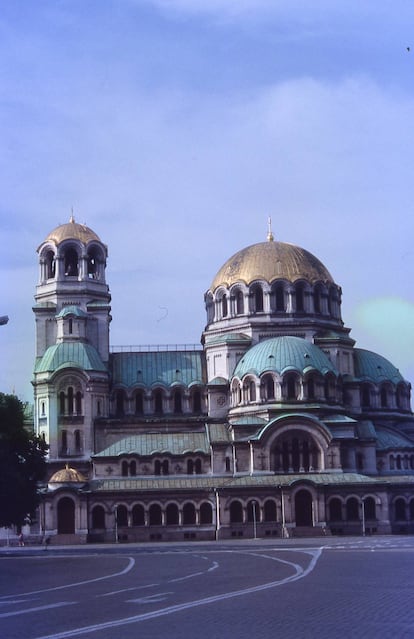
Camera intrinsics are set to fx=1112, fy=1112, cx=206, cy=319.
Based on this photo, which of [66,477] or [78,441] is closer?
[66,477]

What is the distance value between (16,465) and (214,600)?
4311cm

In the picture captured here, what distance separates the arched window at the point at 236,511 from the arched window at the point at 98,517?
10.1m

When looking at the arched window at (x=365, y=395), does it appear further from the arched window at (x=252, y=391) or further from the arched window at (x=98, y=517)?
the arched window at (x=98, y=517)

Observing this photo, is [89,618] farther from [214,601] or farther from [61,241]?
[61,241]

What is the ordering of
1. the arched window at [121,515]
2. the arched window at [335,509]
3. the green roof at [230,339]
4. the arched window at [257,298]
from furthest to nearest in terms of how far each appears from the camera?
the arched window at [257,298], the green roof at [230,339], the arched window at [121,515], the arched window at [335,509]

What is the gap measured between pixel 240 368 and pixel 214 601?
229 ft

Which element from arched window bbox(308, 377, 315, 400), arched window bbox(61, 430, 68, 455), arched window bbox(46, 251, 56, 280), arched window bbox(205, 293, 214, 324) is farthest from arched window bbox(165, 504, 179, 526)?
arched window bbox(46, 251, 56, 280)

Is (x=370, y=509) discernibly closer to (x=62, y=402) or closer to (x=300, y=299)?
→ (x=300, y=299)

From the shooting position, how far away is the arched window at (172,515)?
87.6m

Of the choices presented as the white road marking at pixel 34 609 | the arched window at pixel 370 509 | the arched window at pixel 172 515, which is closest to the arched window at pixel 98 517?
the arched window at pixel 172 515

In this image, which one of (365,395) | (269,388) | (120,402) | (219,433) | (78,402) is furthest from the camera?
(365,395)

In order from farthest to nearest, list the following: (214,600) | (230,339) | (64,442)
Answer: (230,339)
(64,442)
(214,600)

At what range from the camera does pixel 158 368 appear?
101 meters

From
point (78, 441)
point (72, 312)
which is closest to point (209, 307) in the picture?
point (72, 312)
